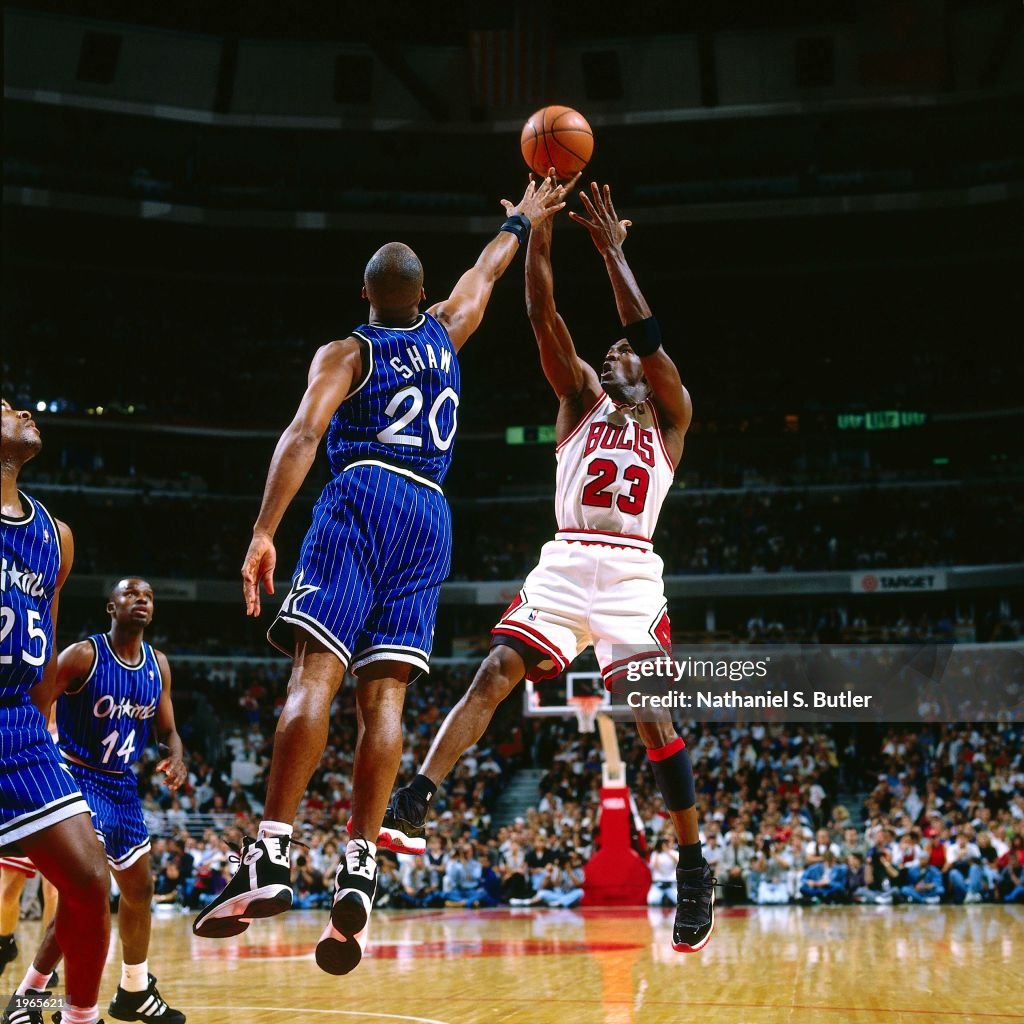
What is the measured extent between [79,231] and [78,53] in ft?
12.8

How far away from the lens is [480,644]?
30.7m

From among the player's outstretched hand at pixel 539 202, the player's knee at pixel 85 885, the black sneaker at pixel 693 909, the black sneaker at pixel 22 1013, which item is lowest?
the black sneaker at pixel 22 1013

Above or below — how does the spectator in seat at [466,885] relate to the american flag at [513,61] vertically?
below


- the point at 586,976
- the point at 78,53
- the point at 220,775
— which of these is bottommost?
the point at 586,976

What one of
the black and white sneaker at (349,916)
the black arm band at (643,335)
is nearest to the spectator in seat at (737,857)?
the black arm band at (643,335)

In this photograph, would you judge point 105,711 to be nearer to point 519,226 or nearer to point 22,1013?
point 22,1013

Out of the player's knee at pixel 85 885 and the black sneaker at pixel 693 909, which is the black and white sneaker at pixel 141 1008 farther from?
the black sneaker at pixel 693 909

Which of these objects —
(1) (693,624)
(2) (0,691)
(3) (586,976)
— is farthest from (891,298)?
(2) (0,691)

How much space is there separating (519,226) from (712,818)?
1454cm

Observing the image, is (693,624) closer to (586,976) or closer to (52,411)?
(52,411)

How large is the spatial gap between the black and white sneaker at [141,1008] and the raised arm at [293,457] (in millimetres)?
4092

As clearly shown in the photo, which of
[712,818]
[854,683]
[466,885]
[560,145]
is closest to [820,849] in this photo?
[712,818]

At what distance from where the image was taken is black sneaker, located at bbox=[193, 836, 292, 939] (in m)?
4.44

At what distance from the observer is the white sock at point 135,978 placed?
7793 millimetres
